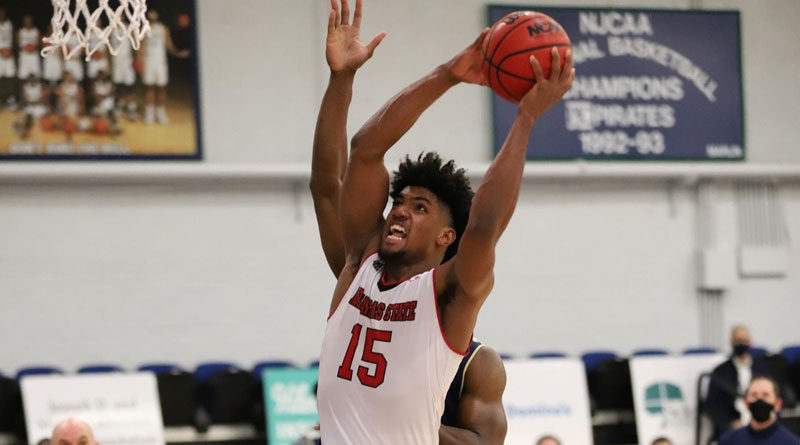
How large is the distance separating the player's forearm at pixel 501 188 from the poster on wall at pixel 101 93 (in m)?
8.52

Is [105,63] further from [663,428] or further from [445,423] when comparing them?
[445,423]

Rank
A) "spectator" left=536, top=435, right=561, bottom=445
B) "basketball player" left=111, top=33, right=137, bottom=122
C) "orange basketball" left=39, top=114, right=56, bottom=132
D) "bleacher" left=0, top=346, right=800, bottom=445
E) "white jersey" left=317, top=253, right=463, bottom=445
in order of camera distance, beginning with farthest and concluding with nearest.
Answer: "basketball player" left=111, top=33, right=137, bottom=122 < "orange basketball" left=39, top=114, right=56, bottom=132 < "bleacher" left=0, top=346, right=800, bottom=445 < "spectator" left=536, top=435, right=561, bottom=445 < "white jersey" left=317, top=253, right=463, bottom=445

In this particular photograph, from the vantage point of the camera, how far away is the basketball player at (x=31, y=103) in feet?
36.4

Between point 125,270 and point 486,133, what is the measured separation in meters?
4.30

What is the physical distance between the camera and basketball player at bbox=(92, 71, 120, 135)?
36.8 ft

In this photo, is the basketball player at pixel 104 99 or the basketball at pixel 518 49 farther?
the basketball player at pixel 104 99

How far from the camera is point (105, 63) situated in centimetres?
1122

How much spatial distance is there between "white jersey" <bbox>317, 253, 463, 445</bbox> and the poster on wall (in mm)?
8286

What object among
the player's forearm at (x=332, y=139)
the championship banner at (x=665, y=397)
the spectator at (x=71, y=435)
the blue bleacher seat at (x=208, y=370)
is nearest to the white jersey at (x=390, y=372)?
the player's forearm at (x=332, y=139)

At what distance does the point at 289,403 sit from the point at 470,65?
6.46 meters

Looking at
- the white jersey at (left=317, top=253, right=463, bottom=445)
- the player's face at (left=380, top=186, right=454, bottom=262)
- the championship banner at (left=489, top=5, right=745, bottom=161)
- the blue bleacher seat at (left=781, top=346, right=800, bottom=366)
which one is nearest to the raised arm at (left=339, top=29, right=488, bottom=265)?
the player's face at (left=380, top=186, right=454, bottom=262)

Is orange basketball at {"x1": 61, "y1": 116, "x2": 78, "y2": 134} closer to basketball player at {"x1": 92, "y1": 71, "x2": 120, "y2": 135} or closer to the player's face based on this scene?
basketball player at {"x1": 92, "y1": 71, "x2": 120, "y2": 135}

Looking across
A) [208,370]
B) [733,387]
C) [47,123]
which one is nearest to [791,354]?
[733,387]

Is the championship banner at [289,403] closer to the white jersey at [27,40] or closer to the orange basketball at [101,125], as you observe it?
the orange basketball at [101,125]
